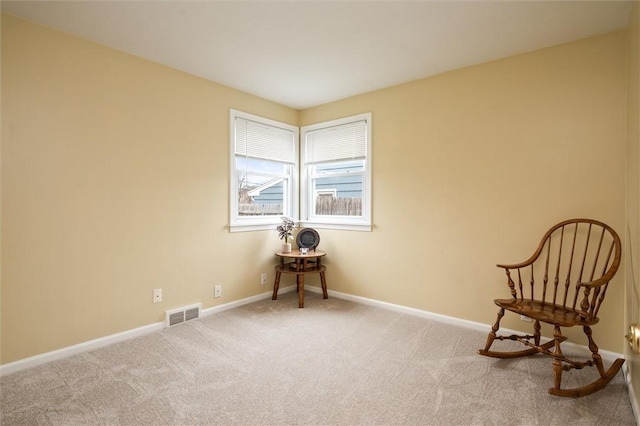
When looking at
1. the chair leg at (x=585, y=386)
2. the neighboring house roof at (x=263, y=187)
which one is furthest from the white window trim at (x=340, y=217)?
the chair leg at (x=585, y=386)

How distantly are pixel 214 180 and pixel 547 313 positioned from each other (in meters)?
3.15

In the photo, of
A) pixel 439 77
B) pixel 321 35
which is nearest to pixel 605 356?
pixel 439 77

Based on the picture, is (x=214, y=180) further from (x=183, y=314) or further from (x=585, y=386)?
(x=585, y=386)

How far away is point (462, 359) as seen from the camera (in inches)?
96.7

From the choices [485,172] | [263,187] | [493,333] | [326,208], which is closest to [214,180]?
[263,187]

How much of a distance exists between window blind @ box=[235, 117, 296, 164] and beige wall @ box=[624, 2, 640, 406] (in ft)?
10.8

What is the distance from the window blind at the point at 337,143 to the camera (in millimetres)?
3887

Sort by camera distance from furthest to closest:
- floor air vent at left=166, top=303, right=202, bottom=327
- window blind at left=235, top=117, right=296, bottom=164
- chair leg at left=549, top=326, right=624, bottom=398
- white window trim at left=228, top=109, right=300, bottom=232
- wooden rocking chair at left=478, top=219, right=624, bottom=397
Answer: window blind at left=235, top=117, right=296, bottom=164 < white window trim at left=228, top=109, right=300, bottom=232 < floor air vent at left=166, top=303, right=202, bottom=327 < wooden rocking chair at left=478, top=219, right=624, bottom=397 < chair leg at left=549, top=326, right=624, bottom=398

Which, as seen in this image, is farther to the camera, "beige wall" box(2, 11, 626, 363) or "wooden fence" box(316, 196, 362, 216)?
"wooden fence" box(316, 196, 362, 216)

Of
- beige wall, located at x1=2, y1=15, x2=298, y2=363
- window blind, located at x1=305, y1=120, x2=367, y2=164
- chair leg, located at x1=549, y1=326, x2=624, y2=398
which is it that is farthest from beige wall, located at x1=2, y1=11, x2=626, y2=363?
chair leg, located at x1=549, y1=326, x2=624, y2=398

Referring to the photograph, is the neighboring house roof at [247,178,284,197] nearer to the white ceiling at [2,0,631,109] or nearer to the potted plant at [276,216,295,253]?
the potted plant at [276,216,295,253]

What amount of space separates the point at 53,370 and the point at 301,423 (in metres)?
1.86

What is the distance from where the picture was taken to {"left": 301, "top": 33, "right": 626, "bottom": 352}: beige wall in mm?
2473

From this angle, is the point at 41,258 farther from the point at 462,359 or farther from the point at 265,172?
the point at 462,359
